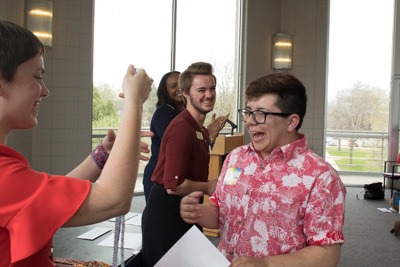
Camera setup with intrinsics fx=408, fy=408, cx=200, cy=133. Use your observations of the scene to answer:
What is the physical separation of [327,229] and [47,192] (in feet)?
3.06

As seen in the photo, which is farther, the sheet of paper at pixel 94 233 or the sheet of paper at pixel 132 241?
the sheet of paper at pixel 94 233


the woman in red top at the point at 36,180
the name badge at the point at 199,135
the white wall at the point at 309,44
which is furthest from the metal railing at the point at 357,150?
the woman in red top at the point at 36,180

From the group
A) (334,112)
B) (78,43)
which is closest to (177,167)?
(78,43)

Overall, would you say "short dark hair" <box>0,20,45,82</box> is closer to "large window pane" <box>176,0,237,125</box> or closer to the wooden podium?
the wooden podium

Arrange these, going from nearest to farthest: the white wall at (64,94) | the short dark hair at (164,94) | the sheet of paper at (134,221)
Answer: the short dark hair at (164,94), the sheet of paper at (134,221), the white wall at (64,94)

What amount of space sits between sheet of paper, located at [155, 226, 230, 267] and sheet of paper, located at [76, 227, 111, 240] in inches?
128

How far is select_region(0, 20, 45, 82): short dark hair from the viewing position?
3.09 feet

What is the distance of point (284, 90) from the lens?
1576 millimetres

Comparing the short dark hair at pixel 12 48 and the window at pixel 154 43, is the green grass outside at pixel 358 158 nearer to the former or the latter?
the window at pixel 154 43

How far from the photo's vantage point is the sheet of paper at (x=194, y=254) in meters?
1.35

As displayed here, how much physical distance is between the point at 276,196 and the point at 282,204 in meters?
0.04

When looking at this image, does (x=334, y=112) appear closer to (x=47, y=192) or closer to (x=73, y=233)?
(x=73, y=233)

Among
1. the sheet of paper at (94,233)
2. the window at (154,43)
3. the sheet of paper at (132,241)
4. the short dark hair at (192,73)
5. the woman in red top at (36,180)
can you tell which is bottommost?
the sheet of paper at (94,233)

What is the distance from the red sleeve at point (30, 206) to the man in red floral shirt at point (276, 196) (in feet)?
2.11
